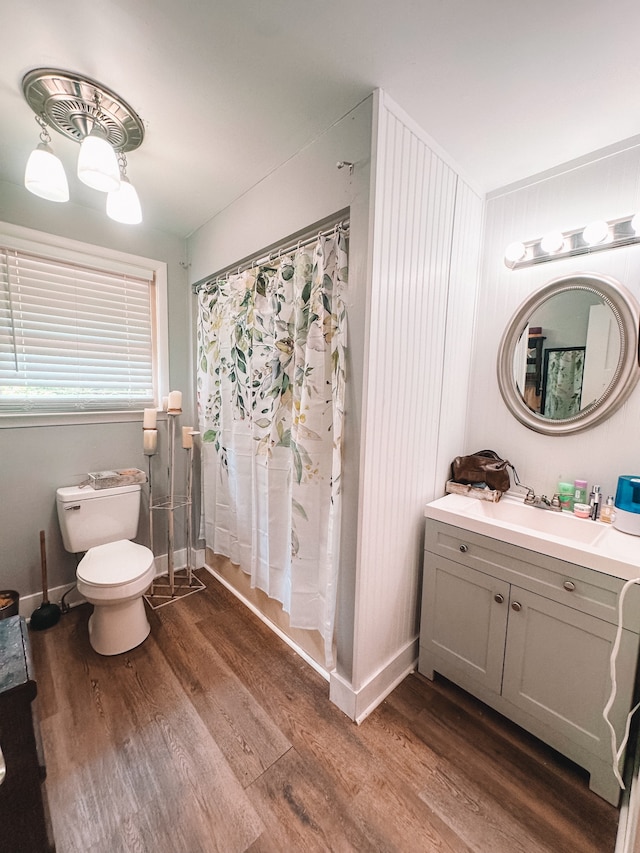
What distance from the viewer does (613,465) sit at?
1503mm

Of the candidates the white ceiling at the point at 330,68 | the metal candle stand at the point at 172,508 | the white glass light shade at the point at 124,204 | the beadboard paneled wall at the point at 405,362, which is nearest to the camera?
the white ceiling at the point at 330,68

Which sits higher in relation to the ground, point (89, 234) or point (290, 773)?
point (89, 234)

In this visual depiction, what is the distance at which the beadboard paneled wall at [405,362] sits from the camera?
1284 millimetres

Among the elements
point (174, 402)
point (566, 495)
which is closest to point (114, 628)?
point (174, 402)

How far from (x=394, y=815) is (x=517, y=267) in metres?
2.34

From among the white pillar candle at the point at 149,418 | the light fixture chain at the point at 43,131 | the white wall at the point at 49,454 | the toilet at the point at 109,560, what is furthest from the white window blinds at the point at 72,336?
the light fixture chain at the point at 43,131

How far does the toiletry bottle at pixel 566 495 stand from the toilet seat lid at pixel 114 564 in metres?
2.12

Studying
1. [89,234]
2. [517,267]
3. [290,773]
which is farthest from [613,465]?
[89,234]

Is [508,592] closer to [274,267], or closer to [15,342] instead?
Result: [274,267]

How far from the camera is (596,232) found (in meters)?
1.45

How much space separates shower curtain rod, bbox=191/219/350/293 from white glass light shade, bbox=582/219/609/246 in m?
1.06

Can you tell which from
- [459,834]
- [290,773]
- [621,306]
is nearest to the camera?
[459,834]

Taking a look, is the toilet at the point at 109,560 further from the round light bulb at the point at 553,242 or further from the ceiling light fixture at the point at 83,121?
the round light bulb at the point at 553,242

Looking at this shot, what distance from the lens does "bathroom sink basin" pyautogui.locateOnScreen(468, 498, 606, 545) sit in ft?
4.75
